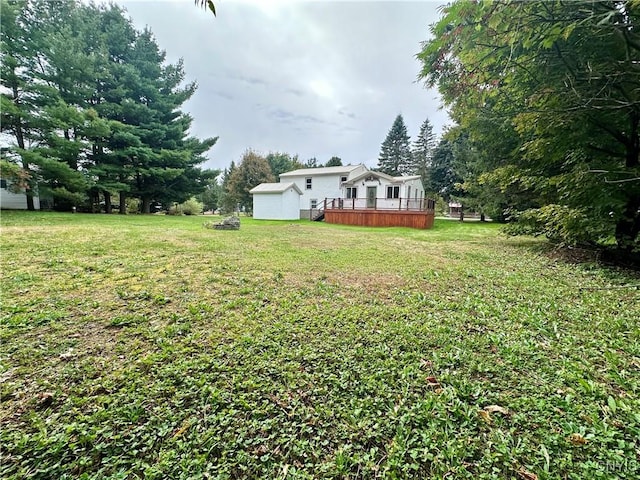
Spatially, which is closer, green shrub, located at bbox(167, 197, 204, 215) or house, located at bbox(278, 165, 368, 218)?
house, located at bbox(278, 165, 368, 218)

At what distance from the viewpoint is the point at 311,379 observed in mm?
1947

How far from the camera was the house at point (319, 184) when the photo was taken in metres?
22.5

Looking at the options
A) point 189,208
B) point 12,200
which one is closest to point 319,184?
point 189,208

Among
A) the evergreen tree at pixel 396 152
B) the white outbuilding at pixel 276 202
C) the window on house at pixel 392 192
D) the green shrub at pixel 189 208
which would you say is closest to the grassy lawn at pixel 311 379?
the window on house at pixel 392 192

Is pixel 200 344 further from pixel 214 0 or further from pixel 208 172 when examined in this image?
pixel 208 172

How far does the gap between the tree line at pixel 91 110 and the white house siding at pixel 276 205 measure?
404cm

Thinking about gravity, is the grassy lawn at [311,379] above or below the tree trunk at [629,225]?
below

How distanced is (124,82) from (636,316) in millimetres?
23383

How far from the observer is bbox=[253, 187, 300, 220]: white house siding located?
2092cm

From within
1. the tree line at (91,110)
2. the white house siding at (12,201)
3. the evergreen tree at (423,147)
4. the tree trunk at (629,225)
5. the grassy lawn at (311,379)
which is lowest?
the grassy lawn at (311,379)

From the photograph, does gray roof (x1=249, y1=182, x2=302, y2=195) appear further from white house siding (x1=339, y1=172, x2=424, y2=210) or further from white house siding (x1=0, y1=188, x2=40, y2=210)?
white house siding (x1=0, y1=188, x2=40, y2=210)

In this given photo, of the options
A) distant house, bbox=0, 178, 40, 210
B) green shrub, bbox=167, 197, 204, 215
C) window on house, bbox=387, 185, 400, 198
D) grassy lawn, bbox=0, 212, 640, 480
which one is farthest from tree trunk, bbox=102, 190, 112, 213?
window on house, bbox=387, 185, 400, 198

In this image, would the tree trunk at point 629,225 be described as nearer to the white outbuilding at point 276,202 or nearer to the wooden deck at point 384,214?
the wooden deck at point 384,214

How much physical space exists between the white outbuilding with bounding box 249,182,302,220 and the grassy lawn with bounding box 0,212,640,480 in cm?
1723
